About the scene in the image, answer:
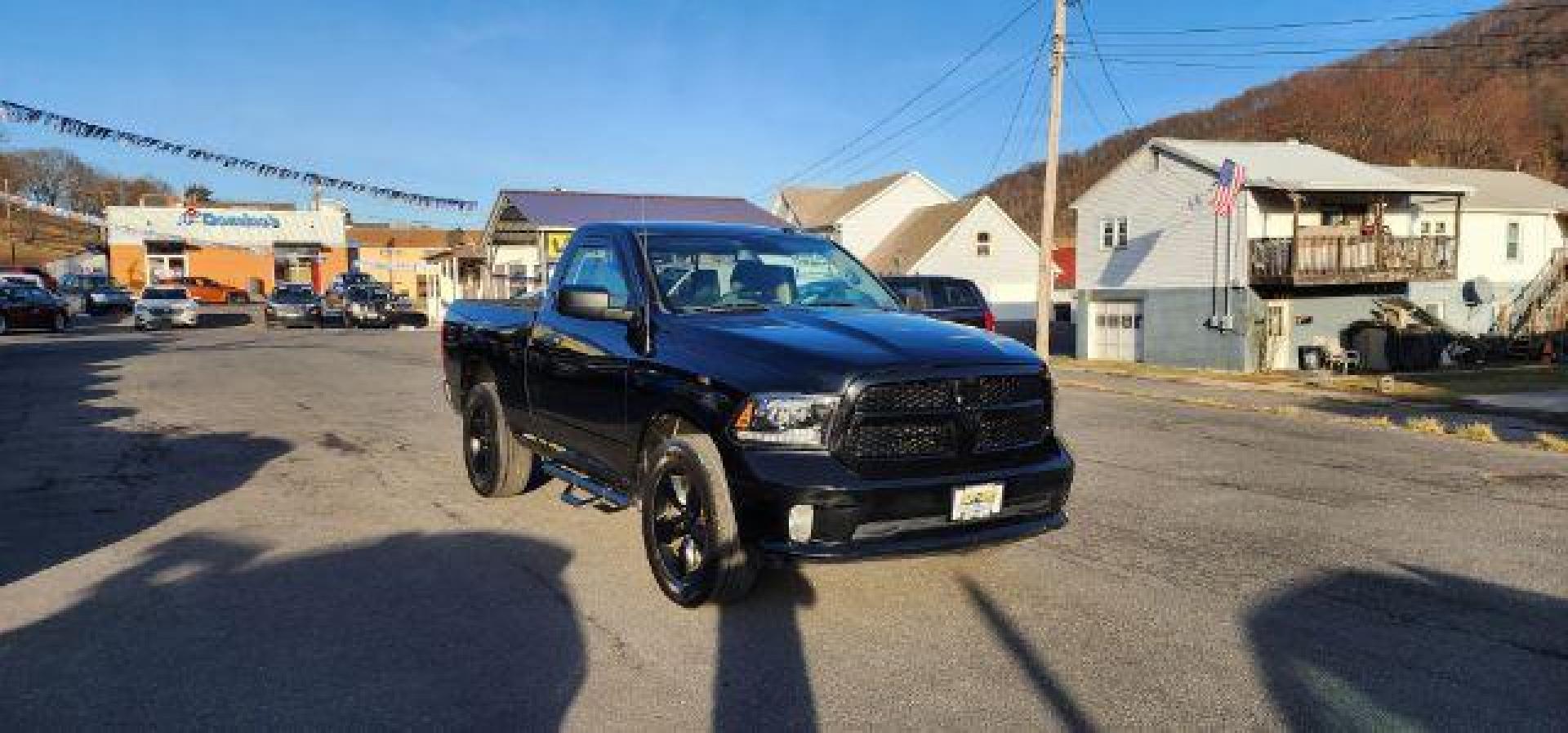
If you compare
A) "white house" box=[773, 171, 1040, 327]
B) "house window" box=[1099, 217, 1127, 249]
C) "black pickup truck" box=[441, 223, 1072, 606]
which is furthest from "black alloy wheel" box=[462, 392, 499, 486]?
"white house" box=[773, 171, 1040, 327]

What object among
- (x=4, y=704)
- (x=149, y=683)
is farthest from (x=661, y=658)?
(x=4, y=704)

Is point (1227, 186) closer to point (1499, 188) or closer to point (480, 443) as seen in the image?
point (1499, 188)

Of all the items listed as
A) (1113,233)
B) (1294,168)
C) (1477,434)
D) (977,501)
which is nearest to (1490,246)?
(1294,168)

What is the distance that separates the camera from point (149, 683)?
3900mm

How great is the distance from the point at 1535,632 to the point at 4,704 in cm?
625

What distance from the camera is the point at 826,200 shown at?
57.3m

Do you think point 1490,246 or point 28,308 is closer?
point 28,308

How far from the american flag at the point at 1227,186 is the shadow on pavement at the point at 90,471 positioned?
80.4 ft

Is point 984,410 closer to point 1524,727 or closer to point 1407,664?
point 1407,664

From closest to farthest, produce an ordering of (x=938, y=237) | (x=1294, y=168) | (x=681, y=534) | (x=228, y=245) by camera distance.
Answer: (x=681, y=534) < (x=1294, y=168) < (x=938, y=237) < (x=228, y=245)

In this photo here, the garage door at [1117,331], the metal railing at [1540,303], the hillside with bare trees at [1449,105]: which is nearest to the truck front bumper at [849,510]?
the garage door at [1117,331]

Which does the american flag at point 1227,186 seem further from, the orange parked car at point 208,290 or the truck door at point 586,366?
the orange parked car at point 208,290

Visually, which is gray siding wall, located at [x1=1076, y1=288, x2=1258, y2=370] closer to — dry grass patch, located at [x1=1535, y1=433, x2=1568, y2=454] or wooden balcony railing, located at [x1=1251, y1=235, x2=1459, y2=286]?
wooden balcony railing, located at [x1=1251, y1=235, x2=1459, y2=286]

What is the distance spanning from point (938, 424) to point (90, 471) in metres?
7.52
